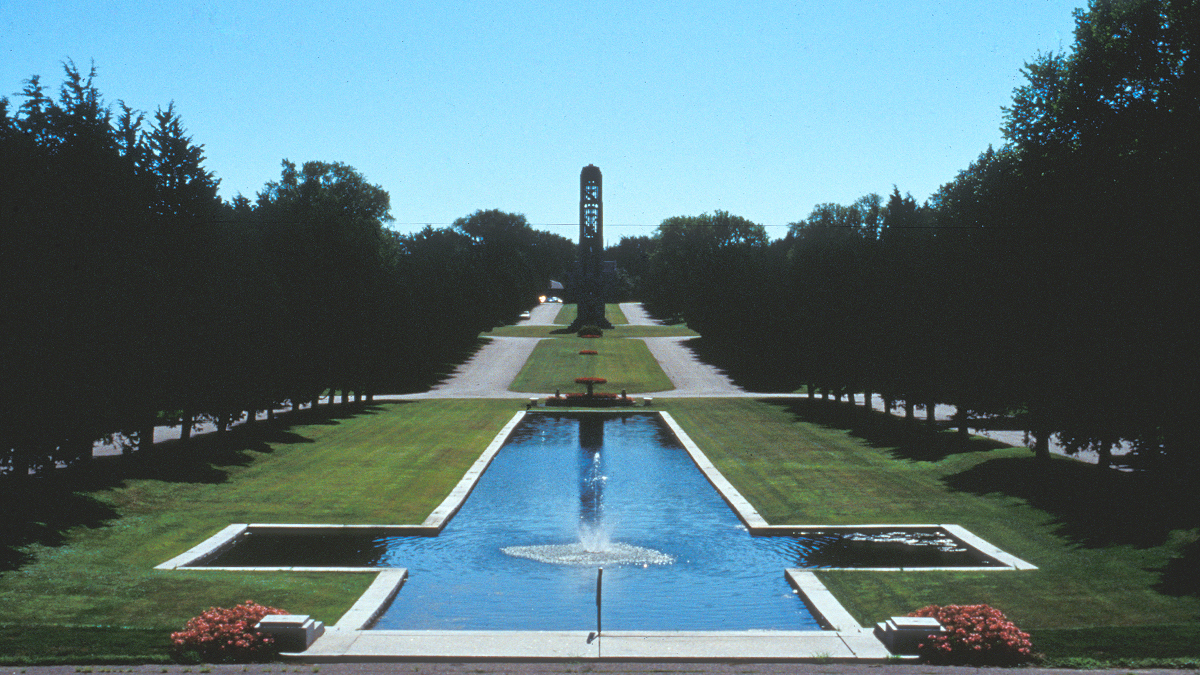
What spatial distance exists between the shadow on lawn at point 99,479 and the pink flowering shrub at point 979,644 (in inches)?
643

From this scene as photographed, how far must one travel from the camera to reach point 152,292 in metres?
27.3

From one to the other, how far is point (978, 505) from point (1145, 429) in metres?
4.40

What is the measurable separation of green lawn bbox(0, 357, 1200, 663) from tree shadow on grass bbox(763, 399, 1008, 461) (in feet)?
0.75

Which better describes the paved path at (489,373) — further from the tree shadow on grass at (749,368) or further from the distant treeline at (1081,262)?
the distant treeline at (1081,262)

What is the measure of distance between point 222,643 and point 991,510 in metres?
18.8

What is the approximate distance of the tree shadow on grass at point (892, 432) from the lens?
107 ft

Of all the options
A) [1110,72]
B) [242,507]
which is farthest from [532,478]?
[1110,72]

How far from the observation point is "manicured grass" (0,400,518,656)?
15.7m

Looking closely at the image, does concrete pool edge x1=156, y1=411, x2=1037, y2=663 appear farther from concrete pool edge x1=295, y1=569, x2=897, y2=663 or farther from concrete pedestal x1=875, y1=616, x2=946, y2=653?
concrete pedestal x1=875, y1=616, x2=946, y2=653

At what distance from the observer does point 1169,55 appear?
25203 mm

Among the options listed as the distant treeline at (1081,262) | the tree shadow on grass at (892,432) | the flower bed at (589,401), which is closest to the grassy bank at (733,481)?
the tree shadow on grass at (892,432)

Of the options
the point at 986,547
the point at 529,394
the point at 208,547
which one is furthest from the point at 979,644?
the point at 529,394

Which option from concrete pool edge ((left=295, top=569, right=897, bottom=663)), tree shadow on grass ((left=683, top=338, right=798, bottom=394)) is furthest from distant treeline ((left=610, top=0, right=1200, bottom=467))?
tree shadow on grass ((left=683, top=338, right=798, bottom=394))

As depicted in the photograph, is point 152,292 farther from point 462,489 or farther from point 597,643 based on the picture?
point 597,643
